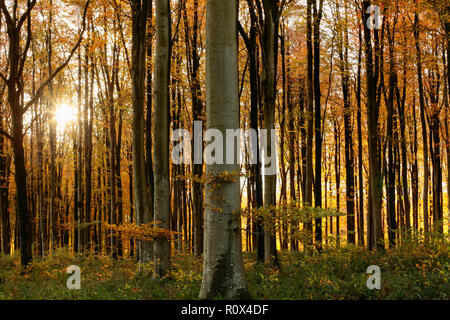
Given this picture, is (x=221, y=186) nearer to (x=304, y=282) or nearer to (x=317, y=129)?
(x=304, y=282)

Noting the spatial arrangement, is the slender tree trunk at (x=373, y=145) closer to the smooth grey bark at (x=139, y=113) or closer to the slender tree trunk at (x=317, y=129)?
the slender tree trunk at (x=317, y=129)

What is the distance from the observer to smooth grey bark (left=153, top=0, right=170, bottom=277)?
7.48 meters

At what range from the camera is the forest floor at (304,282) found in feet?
19.5

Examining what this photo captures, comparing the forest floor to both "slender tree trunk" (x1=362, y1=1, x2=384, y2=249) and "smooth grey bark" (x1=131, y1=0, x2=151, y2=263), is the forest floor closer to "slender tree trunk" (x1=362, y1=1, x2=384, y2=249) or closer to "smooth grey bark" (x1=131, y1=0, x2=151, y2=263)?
"slender tree trunk" (x1=362, y1=1, x2=384, y2=249)

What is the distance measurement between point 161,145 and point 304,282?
4.20 m

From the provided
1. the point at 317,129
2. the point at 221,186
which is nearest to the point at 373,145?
the point at 317,129

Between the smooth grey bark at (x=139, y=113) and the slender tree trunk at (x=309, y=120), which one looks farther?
the slender tree trunk at (x=309, y=120)

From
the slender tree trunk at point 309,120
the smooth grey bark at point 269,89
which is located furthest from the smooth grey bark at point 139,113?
the slender tree trunk at point 309,120

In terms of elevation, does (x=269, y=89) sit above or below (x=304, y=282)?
above

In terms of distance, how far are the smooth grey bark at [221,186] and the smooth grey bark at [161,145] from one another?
8.75 feet

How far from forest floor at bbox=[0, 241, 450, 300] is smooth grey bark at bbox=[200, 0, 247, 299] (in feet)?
2.47

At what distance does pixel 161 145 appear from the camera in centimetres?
758

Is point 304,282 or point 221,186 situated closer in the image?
point 221,186
